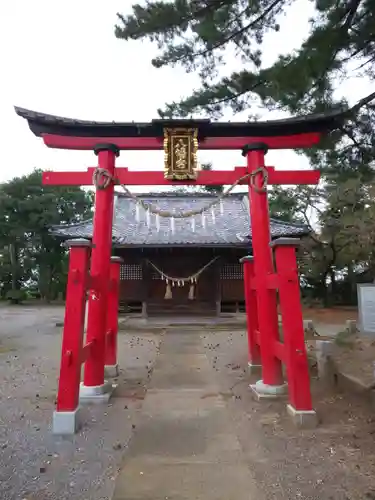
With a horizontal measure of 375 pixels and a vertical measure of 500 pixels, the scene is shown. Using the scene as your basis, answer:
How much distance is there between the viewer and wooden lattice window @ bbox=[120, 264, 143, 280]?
17000 millimetres

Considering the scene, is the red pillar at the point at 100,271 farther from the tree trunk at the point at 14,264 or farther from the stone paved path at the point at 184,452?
the tree trunk at the point at 14,264

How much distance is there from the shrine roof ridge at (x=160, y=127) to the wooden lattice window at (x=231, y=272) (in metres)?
11.5

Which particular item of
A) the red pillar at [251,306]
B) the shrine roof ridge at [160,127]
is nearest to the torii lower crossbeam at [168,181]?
the shrine roof ridge at [160,127]

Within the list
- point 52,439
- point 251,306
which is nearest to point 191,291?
point 251,306

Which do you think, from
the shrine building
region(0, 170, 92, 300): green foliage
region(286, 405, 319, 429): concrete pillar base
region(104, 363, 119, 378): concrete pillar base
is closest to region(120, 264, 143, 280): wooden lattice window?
the shrine building

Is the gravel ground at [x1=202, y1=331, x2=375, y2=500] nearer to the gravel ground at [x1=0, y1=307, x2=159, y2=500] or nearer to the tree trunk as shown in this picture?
the gravel ground at [x1=0, y1=307, x2=159, y2=500]

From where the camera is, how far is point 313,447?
147 inches

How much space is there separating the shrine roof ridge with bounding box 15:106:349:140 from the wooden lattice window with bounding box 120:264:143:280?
37.3 ft

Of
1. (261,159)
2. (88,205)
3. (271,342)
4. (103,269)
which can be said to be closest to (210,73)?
(261,159)

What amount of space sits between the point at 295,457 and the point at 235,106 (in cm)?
429

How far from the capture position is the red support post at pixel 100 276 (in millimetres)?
5430

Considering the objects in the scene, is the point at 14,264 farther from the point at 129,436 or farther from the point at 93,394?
the point at 129,436

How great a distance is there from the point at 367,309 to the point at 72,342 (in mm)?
8398

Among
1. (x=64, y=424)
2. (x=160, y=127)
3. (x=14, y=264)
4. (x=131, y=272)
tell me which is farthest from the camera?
(x=14, y=264)
